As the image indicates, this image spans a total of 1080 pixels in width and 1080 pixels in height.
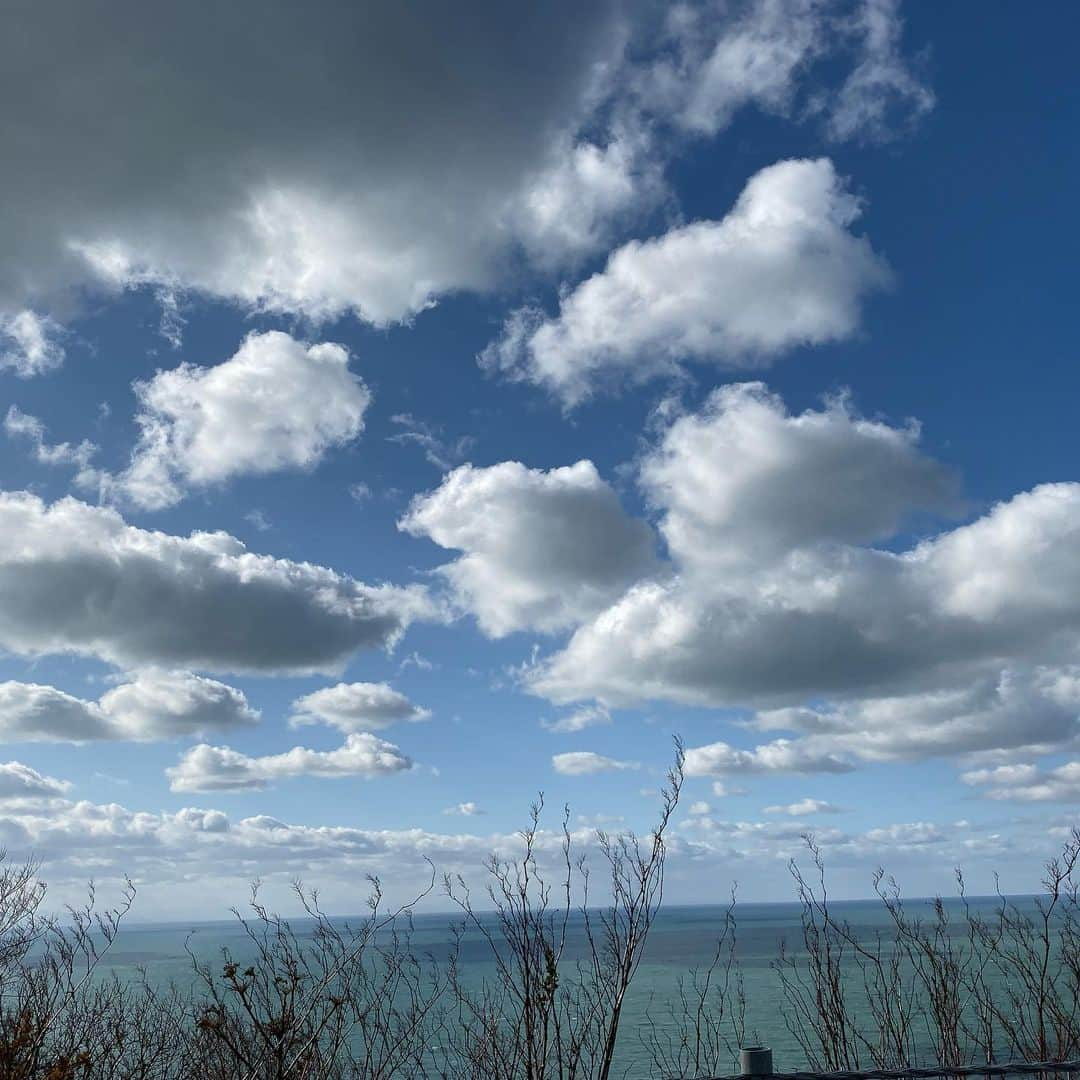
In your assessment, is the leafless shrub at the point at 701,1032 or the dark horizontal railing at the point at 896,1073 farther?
the leafless shrub at the point at 701,1032

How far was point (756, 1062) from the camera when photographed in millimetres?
3566

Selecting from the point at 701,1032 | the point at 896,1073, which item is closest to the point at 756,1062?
the point at 896,1073

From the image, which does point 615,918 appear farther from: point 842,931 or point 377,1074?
point 842,931

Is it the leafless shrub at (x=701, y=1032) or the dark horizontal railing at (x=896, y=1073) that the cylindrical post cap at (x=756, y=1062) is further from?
the leafless shrub at (x=701, y=1032)

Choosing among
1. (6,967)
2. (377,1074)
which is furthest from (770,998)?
(377,1074)

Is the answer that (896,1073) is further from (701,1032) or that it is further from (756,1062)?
(701,1032)

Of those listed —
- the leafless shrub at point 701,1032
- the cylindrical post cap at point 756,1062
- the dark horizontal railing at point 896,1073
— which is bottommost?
the leafless shrub at point 701,1032

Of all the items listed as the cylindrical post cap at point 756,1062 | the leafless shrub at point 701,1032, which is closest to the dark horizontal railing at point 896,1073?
the cylindrical post cap at point 756,1062

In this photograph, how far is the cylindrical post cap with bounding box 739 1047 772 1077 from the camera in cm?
351

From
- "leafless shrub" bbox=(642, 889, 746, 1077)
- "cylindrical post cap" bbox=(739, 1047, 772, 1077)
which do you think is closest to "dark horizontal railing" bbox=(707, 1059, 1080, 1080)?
"cylindrical post cap" bbox=(739, 1047, 772, 1077)

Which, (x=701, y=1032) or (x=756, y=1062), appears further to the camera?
(x=701, y=1032)

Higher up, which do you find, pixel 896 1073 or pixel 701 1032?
pixel 896 1073

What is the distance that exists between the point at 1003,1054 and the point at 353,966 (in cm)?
3543

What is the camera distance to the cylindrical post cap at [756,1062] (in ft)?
11.5
